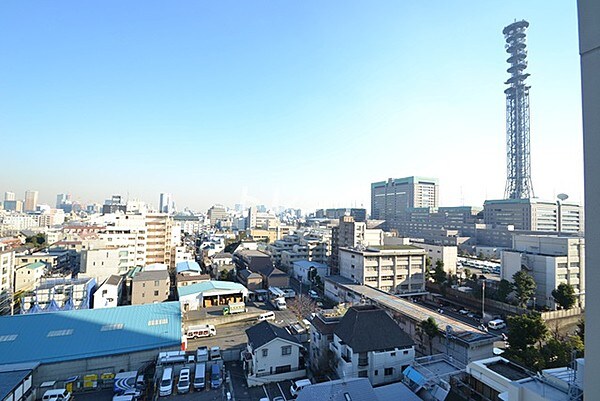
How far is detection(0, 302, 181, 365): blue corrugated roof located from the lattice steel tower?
5257 cm

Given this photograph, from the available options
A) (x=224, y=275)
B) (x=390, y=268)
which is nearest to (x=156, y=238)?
(x=224, y=275)

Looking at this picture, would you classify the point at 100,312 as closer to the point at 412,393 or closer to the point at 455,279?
the point at 412,393

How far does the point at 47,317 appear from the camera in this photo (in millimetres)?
10875

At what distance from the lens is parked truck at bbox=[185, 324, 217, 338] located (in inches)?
506

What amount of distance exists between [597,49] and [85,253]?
22.9m

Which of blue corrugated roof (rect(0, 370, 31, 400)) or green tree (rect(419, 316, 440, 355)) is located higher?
green tree (rect(419, 316, 440, 355))

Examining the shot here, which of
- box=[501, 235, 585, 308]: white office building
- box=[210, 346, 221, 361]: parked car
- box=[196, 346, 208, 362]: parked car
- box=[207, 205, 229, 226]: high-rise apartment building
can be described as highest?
box=[207, 205, 229, 226]: high-rise apartment building

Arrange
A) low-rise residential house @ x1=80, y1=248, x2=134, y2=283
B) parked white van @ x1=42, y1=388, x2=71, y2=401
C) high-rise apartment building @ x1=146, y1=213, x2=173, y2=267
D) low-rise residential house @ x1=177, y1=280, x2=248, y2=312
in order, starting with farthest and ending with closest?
high-rise apartment building @ x1=146, y1=213, x2=173, y2=267 < low-rise residential house @ x1=80, y1=248, x2=134, y2=283 < low-rise residential house @ x1=177, y1=280, x2=248, y2=312 < parked white van @ x1=42, y1=388, x2=71, y2=401

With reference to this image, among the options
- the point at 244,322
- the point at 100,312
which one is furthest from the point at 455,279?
the point at 100,312

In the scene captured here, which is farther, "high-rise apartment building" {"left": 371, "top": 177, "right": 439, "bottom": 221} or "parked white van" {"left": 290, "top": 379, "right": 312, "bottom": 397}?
"high-rise apartment building" {"left": 371, "top": 177, "right": 439, "bottom": 221}

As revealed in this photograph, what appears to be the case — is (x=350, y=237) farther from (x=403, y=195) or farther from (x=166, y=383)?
(x=403, y=195)

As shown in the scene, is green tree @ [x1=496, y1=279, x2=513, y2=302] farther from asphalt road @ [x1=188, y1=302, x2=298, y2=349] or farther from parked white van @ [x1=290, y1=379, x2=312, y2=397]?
parked white van @ [x1=290, y1=379, x2=312, y2=397]

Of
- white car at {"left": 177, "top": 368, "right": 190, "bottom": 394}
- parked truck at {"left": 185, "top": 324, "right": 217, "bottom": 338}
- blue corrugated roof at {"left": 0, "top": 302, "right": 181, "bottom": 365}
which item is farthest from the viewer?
parked truck at {"left": 185, "top": 324, "right": 217, "bottom": 338}

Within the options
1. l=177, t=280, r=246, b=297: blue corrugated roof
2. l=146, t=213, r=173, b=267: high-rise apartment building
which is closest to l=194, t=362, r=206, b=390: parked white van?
l=177, t=280, r=246, b=297: blue corrugated roof
